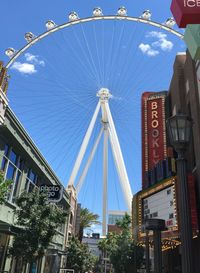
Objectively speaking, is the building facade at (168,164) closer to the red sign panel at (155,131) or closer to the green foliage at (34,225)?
the red sign panel at (155,131)

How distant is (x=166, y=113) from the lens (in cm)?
3650

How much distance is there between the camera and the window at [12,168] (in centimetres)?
2378

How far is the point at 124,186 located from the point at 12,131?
31.8 meters

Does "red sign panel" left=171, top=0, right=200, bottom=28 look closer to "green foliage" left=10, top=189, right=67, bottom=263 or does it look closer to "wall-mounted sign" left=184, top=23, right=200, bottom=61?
"wall-mounted sign" left=184, top=23, right=200, bottom=61

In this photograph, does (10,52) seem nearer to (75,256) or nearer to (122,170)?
(122,170)

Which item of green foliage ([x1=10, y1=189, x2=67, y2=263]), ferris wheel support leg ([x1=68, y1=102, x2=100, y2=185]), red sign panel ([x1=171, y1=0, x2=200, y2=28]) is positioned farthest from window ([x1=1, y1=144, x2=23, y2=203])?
ferris wheel support leg ([x1=68, y1=102, x2=100, y2=185])

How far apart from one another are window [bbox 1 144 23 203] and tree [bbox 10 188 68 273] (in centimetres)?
258

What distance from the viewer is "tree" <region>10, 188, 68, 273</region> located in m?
20.4

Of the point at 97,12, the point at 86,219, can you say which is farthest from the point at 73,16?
the point at 86,219

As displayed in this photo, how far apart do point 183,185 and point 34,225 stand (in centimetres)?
1473

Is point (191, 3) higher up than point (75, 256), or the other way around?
point (191, 3)

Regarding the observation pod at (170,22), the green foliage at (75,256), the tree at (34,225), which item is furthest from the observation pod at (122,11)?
the green foliage at (75,256)

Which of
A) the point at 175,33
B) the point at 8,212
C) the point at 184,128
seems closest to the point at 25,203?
the point at 8,212

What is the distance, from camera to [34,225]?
20844 mm
